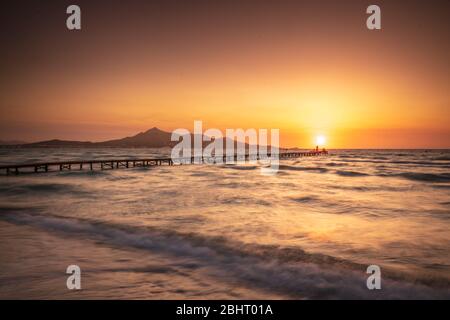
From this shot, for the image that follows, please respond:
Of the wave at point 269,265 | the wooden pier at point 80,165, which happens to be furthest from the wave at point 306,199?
the wooden pier at point 80,165

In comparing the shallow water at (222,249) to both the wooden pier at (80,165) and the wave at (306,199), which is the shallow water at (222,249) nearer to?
the wave at (306,199)

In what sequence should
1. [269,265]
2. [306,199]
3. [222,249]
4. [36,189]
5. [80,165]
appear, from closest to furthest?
[269,265], [222,249], [306,199], [36,189], [80,165]

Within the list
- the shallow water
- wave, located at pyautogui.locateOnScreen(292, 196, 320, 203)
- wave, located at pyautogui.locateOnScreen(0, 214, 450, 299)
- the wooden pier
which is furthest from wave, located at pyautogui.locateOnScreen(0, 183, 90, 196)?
wave, located at pyautogui.locateOnScreen(292, 196, 320, 203)

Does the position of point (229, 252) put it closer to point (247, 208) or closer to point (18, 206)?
point (247, 208)

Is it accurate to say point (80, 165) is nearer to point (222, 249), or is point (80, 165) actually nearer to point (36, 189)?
point (36, 189)

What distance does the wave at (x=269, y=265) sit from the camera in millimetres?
6156

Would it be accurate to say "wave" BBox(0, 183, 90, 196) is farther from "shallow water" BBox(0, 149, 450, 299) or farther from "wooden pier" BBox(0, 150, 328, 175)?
"wooden pier" BBox(0, 150, 328, 175)

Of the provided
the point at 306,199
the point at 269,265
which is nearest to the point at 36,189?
the point at 306,199

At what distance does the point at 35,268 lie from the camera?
6.79m

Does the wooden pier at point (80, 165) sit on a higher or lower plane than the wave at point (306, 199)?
higher

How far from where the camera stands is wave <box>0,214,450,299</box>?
6156 millimetres

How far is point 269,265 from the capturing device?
7.50m

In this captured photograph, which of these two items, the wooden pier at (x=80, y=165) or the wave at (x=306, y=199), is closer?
the wave at (x=306, y=199)

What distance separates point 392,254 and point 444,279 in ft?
5.29
